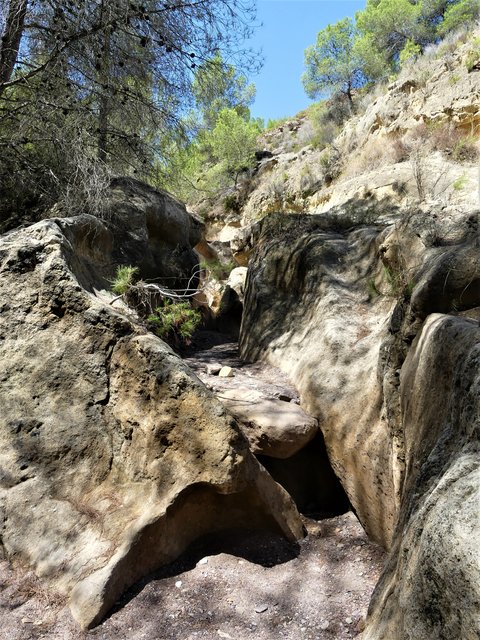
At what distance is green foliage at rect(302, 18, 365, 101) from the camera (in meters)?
21.6

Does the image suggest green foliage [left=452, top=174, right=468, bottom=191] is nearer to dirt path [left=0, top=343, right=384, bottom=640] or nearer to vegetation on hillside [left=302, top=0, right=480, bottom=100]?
dirt path [left=0, top=343, right=384, bottom=640]

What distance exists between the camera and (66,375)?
3.39 metres

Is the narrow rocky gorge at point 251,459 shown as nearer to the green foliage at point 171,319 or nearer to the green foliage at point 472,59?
the green foliage at point 171,319

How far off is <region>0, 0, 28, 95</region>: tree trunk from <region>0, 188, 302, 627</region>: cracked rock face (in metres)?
2.26

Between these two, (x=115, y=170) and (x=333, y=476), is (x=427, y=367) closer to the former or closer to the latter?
(x=333, y=476)

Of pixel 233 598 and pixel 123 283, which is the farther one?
pixel 123 283

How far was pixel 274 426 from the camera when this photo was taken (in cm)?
372

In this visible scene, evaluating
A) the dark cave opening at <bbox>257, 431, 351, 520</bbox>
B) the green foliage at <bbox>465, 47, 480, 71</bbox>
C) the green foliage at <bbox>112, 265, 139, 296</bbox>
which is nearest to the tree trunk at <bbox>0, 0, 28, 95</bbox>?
the green foliage at <bbox>112, 265, 139, 296</bbox>

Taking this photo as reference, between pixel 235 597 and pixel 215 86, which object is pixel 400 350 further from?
pixel 215 86

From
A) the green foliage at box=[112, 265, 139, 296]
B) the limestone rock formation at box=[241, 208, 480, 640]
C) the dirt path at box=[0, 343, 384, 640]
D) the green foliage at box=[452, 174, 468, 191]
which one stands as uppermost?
the green foliage at box=[452, 174, 468, 191]

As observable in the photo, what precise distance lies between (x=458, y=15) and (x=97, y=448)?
21968mm

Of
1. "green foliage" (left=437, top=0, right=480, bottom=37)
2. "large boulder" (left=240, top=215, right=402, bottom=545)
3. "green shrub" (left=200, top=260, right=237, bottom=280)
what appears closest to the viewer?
"large boulder" (left=240, top=215, right=402, bottom=545)

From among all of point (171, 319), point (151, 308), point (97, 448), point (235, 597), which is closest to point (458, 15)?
point (171, 319)

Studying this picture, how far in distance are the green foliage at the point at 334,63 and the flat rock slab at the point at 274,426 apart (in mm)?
20357
